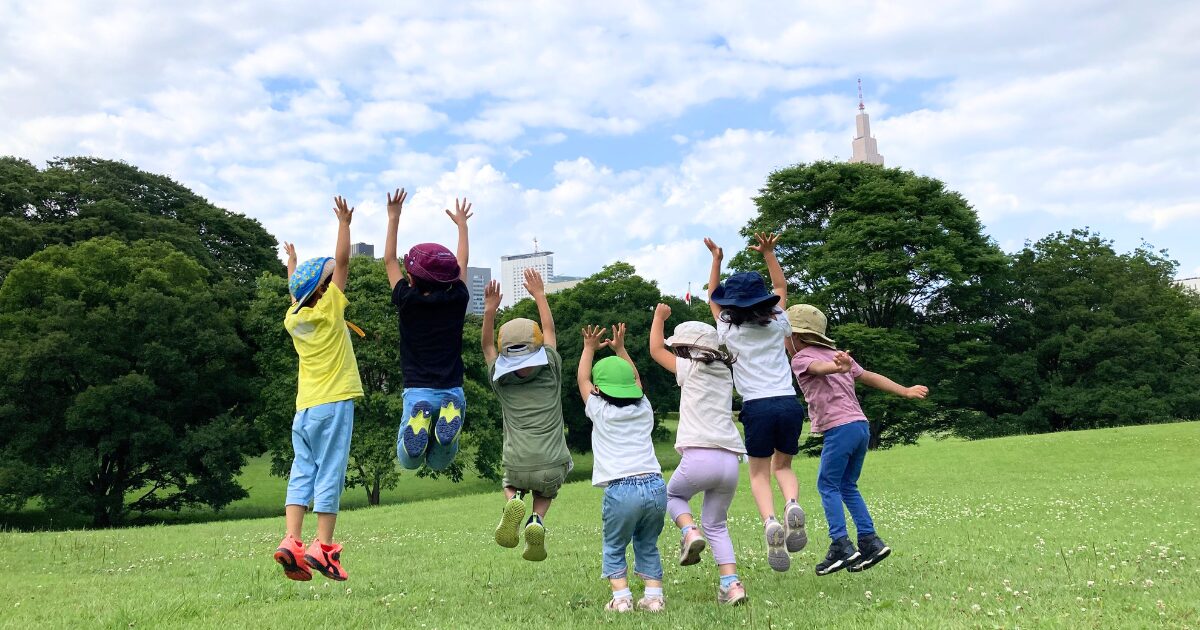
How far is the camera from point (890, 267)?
38719 mm

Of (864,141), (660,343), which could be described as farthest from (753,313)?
(864,141)

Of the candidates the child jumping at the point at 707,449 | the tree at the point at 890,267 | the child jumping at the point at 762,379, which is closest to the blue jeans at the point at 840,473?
the child jumping at the point at 762,379

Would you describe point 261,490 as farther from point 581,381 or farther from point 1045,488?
point 581,381

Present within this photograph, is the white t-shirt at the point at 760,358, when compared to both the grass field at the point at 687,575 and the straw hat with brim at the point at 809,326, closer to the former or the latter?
the straw hat with brim at the point at 809,326

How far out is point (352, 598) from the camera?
8.02 meters

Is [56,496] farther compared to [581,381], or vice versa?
[56,496]

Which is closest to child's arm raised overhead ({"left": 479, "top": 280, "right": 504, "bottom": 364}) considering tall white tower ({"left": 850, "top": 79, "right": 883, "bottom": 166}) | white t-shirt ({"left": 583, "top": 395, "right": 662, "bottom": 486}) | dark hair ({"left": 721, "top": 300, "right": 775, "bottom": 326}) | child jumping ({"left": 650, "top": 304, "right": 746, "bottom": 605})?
white t-shirt ({"left": 583, "top": 395, "right": 662, "bottom": 486})

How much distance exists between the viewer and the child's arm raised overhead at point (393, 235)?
24.2 ft

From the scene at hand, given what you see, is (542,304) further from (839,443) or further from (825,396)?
(839,443)

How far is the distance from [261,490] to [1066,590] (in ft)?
143

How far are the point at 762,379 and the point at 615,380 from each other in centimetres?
140

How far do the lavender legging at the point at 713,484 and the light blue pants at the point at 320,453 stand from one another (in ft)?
9.36

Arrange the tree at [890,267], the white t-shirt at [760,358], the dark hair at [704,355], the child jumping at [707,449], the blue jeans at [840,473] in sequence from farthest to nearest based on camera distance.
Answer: the tree at [890,267] → the blue jeans at [840,473] → the white t-shirt at [760,358] → the dark hair at [704,355] → the child jumping at [707,449]

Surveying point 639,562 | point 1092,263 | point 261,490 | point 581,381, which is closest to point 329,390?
point 581,381
